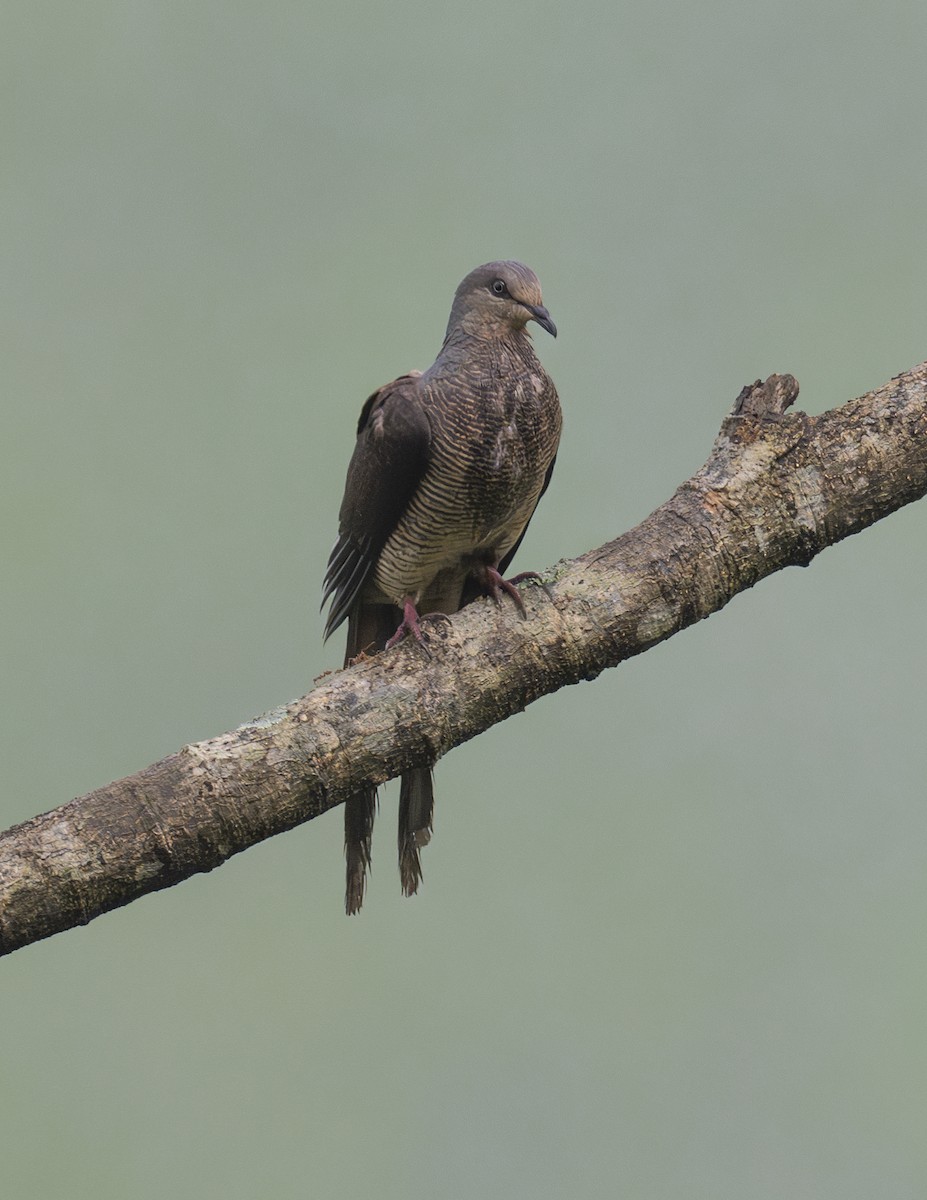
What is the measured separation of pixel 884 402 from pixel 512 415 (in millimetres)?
1188

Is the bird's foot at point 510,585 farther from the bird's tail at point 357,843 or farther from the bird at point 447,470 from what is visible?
the bird's tail at point 357,843

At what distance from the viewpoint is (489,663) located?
133 inches

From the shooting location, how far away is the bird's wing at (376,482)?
14.1 feet

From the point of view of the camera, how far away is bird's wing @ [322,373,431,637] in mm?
4297

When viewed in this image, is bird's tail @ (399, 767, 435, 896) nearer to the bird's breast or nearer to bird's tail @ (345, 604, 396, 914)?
bird's tail @ (345, 604, 396, 914)

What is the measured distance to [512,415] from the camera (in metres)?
4.26

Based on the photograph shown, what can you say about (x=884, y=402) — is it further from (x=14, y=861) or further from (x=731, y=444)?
(x=14, y=861)

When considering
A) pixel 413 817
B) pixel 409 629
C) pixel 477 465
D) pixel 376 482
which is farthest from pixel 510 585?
pixel 413 817

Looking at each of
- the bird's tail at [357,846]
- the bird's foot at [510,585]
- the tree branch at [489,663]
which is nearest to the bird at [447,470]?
the bird's tail at [357,846]

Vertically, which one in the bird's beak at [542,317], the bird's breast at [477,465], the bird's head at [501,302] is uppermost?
the bird's head at [501,302]

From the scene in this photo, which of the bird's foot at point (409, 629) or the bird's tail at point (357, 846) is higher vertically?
the bird's foot at point (409, 629)

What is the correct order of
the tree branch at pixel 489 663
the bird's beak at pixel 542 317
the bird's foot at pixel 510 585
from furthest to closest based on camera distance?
the bird's beak at pixel 542 317 → the bird's foot at pixel 510 585 → the tree branch at pixel 489 663

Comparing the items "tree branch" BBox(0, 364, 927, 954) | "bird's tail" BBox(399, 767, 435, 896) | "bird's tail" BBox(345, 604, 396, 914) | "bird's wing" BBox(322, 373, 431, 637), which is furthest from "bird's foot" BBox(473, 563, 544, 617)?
"bird's tail" BBox(399, 767, 435, 896)

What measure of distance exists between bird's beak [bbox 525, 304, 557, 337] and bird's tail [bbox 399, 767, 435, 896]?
155 centimetres
